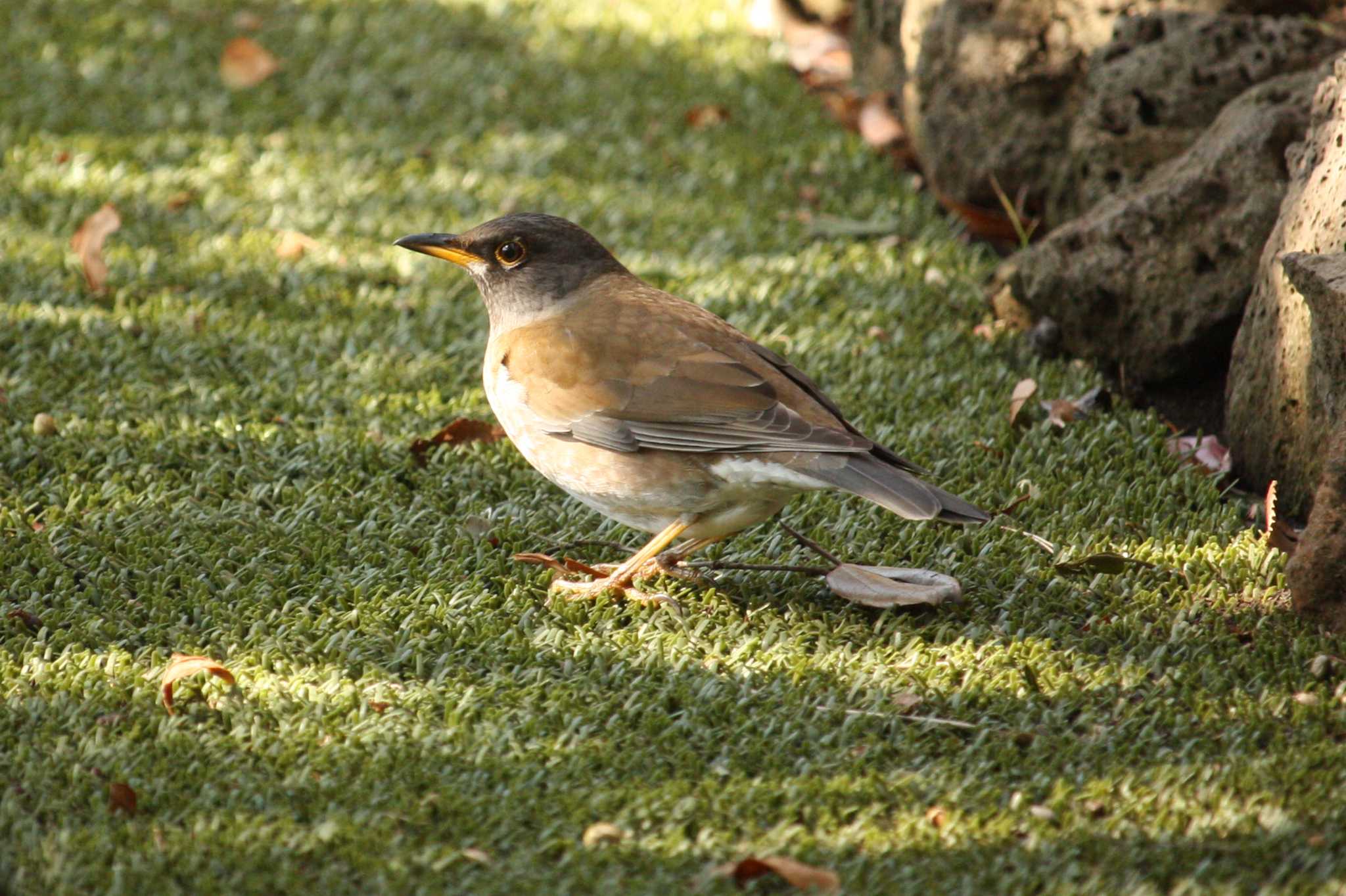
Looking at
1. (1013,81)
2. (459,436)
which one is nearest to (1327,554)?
(459,436)

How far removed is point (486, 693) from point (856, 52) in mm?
5928

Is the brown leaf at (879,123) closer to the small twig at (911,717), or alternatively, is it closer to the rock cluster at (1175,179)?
the rock cluster at (1175,179)

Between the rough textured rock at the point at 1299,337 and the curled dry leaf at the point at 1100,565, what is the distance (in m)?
0.70

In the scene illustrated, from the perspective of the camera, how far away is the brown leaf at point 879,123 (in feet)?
26.8

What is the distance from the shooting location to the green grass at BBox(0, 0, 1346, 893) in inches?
137

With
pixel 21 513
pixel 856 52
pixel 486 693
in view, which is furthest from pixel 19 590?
pixel 856 52

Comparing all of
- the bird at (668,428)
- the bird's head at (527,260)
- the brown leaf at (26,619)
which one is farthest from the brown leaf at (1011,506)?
the brown leaf at (26,619)

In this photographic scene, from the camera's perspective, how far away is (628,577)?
472 cm

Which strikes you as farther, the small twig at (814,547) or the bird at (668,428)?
the small twig at (814,547)

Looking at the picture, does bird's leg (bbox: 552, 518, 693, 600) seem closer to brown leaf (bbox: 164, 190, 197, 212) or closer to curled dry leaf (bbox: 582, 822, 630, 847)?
curled dry leaf (bbox: 582, 822, 630, 847)

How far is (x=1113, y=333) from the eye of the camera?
5973mm

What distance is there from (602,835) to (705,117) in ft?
19.3

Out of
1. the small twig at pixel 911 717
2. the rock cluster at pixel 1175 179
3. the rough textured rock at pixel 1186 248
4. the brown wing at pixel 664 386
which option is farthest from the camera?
the rough textured rock at pixel 1186 248

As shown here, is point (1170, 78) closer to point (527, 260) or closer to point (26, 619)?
point (527, 260)
